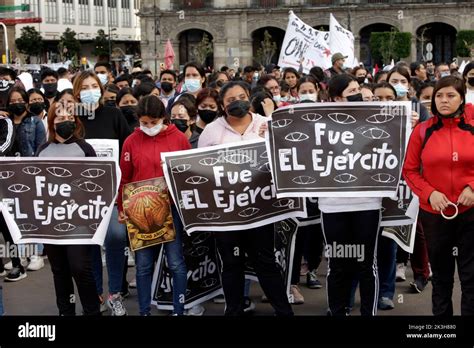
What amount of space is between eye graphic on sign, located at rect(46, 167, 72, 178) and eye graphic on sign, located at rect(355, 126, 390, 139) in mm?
2333

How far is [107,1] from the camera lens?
91875mm

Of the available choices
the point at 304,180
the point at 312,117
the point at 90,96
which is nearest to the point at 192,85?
the point at 90,96

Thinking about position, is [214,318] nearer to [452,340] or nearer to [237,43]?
[452,340]

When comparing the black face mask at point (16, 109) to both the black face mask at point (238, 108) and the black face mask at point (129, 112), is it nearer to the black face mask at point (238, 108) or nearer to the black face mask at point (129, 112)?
the black face mask at point (129, 112)

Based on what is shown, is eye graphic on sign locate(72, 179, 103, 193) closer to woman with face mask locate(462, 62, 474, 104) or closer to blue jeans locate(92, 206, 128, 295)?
blue jeans locate(92, 206, 128, 295)

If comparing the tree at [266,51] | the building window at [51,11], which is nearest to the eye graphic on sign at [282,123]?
the tree at [266,51]

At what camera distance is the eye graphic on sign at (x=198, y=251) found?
7141mm

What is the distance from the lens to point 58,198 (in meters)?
6.61

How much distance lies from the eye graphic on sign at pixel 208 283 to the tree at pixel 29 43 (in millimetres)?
62759

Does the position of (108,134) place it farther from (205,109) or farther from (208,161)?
(208,161)

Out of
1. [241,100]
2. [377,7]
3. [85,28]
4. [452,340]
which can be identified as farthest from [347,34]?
[85,28]

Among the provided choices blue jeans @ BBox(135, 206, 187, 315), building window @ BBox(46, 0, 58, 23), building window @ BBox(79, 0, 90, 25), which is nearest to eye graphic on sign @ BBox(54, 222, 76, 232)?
blue jeans @ BBox(135, 206, 187, 315)

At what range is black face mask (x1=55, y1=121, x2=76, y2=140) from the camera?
6.61 meters

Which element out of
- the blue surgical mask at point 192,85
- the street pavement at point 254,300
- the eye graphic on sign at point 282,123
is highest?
the blue surgical mask at point 192,85
